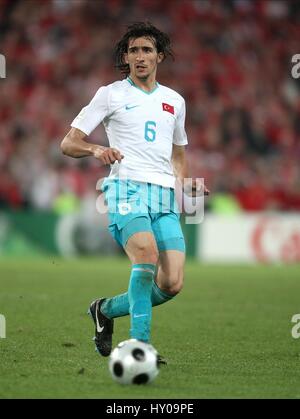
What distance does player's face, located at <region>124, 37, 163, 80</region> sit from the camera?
22.3 ft

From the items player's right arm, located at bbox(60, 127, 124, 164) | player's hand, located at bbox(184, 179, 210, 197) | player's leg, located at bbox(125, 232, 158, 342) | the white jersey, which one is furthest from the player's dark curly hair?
player's leg, located at bbox(125, 232, 158, 342)

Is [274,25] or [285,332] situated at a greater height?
[274,25]

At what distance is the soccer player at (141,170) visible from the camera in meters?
6.32

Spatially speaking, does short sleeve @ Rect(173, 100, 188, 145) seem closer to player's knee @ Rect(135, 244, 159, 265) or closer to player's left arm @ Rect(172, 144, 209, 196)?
player's left arm @ Rect(172, 144, 209, 196)

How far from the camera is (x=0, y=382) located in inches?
224

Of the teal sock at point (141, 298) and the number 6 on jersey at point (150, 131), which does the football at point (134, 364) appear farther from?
the number 6 on jersey at point (150, 131)

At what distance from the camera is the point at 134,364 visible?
559 centimetres

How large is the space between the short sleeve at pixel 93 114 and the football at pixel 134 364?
66.3 inches

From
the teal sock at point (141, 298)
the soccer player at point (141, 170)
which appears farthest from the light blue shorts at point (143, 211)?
the teal sock at point (141, 298)

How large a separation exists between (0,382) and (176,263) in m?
1.56

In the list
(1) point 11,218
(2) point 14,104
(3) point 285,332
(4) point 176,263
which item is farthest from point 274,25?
(4) point 176,263

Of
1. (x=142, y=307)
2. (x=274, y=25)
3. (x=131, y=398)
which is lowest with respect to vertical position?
(x=131, y=398)

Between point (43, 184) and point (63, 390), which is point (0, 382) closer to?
point (63, 390)

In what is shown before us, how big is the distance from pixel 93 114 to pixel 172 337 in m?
2.42
